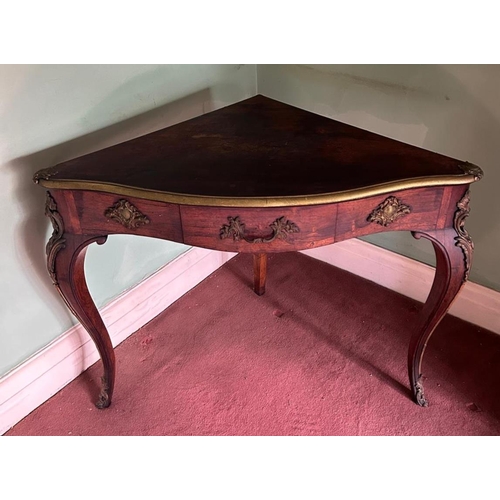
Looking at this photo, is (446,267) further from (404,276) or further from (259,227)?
(404,276)

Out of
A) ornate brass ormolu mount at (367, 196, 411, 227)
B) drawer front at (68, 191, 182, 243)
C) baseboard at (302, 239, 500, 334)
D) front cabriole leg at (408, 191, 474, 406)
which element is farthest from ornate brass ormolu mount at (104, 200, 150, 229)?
baseboard at (302, 239, 500, 334)

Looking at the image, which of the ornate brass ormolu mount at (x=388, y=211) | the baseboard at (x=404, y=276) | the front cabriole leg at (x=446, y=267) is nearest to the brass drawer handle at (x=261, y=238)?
the ornate brass ormolu mount at (x=388, y=211)

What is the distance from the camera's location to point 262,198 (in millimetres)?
789

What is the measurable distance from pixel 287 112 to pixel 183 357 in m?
0.72

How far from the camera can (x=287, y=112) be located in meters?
1.16

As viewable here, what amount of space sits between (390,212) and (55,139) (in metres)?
0.72

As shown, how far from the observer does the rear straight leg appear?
4.84 feet

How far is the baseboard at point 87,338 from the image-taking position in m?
1.17

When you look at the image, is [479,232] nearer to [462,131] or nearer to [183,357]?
[462,131]

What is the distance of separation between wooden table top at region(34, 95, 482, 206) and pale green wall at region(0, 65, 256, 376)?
4.9 inches

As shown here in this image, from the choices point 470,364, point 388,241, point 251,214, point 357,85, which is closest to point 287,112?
point 357,85

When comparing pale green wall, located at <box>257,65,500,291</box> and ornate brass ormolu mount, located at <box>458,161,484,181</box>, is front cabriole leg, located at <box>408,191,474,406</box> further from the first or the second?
pale green wall, located at <box>257,65,500,291</box>

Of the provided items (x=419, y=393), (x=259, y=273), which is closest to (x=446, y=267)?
(x=419, y=393)
